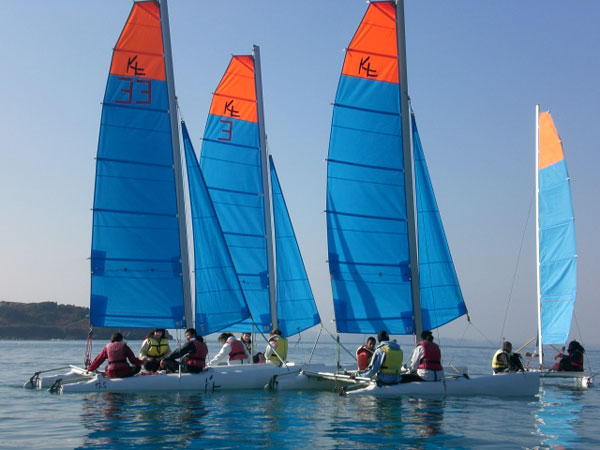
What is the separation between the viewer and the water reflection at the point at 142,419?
1118 cm

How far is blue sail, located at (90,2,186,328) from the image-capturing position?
19172 millimetres

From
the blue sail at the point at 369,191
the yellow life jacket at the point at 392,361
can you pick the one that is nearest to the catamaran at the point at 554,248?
the blue sail at the point at 369,191

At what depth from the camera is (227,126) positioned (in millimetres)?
25250

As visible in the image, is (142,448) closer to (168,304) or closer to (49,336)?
(168,304)

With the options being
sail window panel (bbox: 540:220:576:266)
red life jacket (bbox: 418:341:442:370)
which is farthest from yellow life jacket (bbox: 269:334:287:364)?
sail window panel (bbox: 540:220:576:266)

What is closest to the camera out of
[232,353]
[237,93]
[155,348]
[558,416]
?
[558,416]

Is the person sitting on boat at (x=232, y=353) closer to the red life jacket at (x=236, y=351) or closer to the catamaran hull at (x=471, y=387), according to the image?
the red life jacket at (x=236, y=351)

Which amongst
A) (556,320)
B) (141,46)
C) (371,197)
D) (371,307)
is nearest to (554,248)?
(556,320)

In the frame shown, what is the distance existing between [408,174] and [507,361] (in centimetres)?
571

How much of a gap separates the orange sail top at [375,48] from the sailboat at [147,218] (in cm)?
523

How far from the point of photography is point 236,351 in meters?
19.1

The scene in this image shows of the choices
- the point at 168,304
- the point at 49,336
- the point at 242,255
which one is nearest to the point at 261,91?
the point at 242,255

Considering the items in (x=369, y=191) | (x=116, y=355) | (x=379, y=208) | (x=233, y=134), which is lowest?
(x=116, y=355)

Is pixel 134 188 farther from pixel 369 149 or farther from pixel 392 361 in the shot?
pixel 392 361
